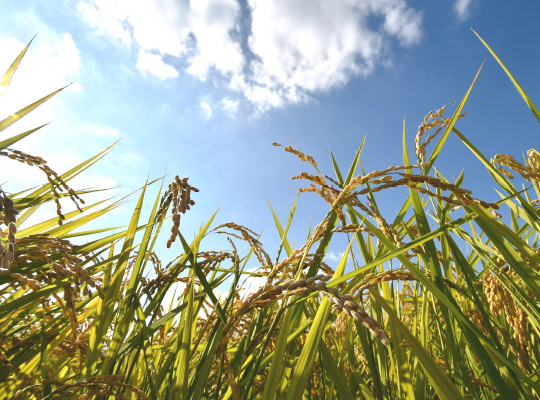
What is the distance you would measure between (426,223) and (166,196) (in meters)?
1.04

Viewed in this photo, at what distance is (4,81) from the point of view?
5.48ft

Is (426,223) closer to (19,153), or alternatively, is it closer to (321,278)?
(321,278)

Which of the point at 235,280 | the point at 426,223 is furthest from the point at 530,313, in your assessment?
the point at 235,280

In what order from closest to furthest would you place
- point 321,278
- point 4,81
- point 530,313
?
point 321,278 → point 530,313 → point 4,81

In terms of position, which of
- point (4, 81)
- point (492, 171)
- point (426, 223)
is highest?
point (4, 81)

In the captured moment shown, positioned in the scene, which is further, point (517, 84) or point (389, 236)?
point (517, 84)

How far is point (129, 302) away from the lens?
4.50 ft

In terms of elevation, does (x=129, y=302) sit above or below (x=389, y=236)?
below

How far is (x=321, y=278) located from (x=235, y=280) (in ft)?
2.14

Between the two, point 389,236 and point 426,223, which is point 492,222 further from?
point 389,236

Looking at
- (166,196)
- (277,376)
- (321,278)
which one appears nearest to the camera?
(321,278)

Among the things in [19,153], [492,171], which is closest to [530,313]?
[492,171]

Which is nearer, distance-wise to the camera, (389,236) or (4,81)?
(389,236)

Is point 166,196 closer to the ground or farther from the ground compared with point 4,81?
closer to the ground
